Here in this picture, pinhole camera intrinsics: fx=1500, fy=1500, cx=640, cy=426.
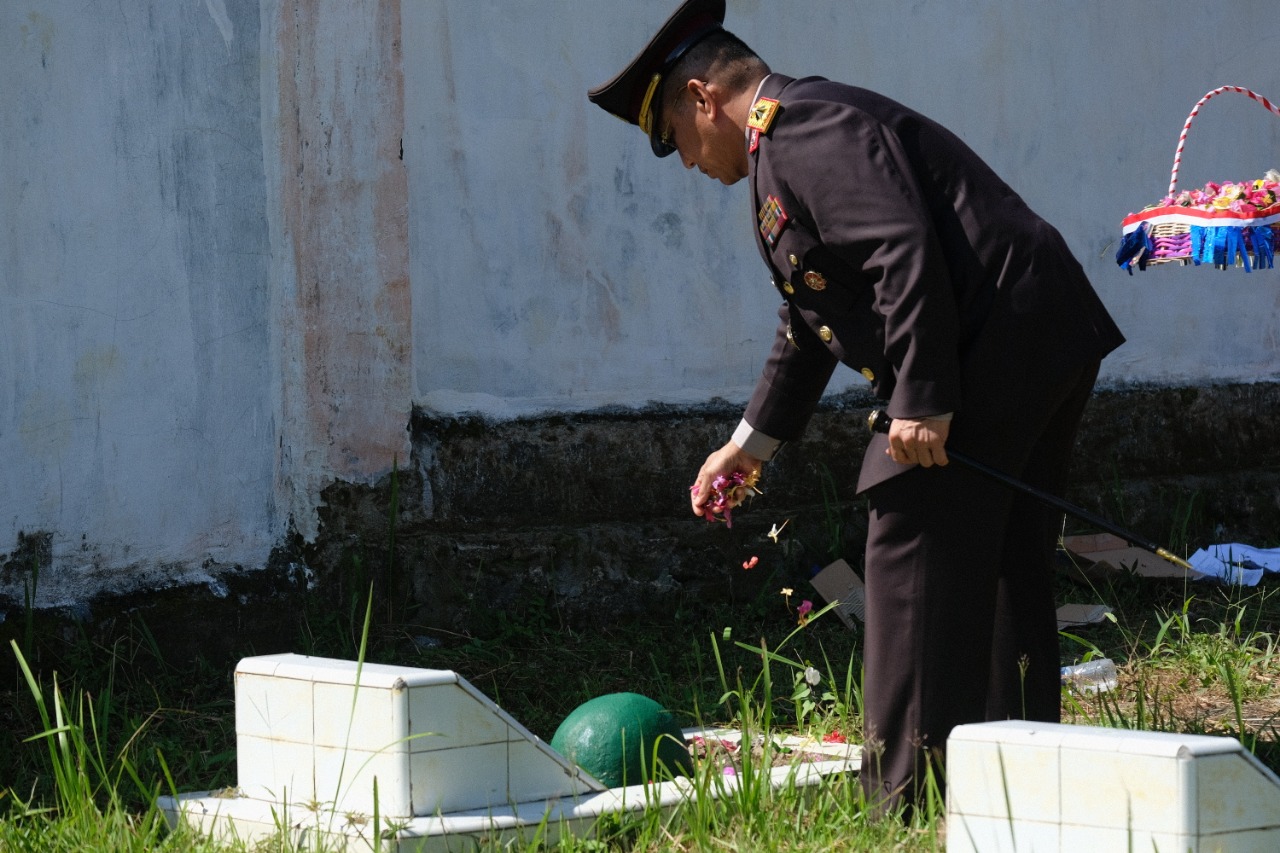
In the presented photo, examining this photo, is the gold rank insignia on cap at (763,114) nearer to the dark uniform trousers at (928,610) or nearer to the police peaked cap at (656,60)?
the police peaked cap at (656,60)

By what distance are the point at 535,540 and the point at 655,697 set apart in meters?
0.91

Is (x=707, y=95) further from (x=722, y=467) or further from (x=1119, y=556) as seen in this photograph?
(x=1119, y=556)

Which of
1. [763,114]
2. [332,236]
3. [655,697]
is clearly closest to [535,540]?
[655,697]

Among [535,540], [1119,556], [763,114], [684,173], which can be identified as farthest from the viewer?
[1119,556]

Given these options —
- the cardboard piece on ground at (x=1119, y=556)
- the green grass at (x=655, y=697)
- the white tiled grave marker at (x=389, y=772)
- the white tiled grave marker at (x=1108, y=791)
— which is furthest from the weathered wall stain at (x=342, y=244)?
the white tiled grave marker at (x=1108, y=791)

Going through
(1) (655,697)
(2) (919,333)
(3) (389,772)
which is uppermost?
(2) (919,333)

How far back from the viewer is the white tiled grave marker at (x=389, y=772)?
251 centimetres

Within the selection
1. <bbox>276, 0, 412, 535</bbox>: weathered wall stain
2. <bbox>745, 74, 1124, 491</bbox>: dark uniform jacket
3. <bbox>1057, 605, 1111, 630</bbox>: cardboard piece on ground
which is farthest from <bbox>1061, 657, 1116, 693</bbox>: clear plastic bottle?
<bbox>276, 0, 412, 535</bbox>: weathered wall stain

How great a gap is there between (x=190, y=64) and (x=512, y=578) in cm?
178

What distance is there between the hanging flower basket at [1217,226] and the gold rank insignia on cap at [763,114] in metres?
1.71

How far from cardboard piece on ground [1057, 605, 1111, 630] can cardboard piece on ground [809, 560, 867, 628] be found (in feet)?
2.03

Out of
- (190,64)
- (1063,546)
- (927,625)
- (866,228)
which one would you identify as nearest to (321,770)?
(927,625)

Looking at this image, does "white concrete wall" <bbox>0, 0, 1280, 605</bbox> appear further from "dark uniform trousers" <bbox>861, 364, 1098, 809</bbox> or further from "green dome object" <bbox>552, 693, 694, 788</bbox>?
"dark uniform trousers" <bbox>861, 364, 1098, 809</bbox>

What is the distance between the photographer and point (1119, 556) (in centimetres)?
528
